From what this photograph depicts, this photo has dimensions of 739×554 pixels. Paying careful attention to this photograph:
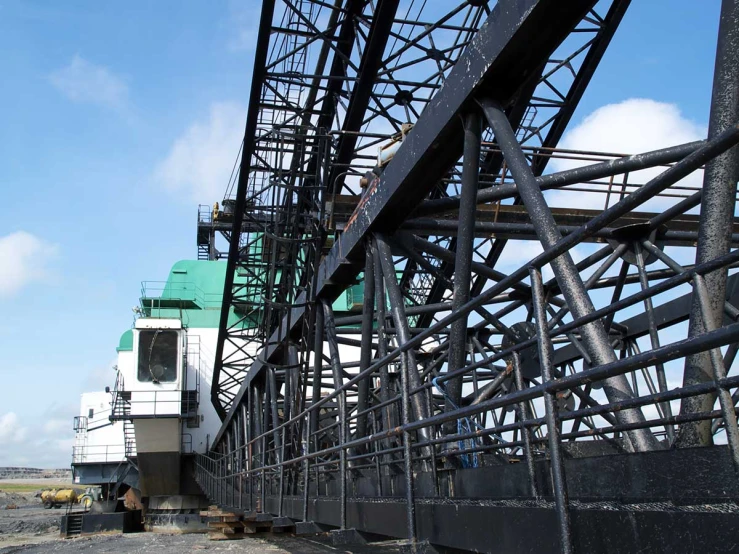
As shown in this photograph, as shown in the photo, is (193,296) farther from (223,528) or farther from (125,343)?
(223,528)

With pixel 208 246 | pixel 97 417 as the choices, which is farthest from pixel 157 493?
pixel 208 246

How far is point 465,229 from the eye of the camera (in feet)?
20.0

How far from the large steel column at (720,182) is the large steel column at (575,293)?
0.59 meters

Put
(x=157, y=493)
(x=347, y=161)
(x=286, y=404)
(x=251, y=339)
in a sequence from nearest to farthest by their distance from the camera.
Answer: (x=286, y=404)
(x=347, y=161)
(x=251, y=339)
(x=157, y=493)

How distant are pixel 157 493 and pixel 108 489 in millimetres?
2409

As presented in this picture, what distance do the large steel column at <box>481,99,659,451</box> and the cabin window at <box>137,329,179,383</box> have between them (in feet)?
68.1

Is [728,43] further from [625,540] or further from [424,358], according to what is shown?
[424,358]

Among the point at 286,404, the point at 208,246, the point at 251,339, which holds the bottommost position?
the point at 286,404

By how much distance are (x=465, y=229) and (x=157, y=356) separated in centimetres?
2018

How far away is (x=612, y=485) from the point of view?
3.80 metres

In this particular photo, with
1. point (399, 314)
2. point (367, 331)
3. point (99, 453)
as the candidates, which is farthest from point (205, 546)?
point (99, 453)

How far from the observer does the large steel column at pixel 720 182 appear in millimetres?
3832

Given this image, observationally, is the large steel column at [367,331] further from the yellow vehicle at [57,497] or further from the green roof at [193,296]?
the yellow vehicle at [57,497]

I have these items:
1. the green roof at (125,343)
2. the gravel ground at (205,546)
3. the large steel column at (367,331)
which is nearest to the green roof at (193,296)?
the green roof at (125,343)
